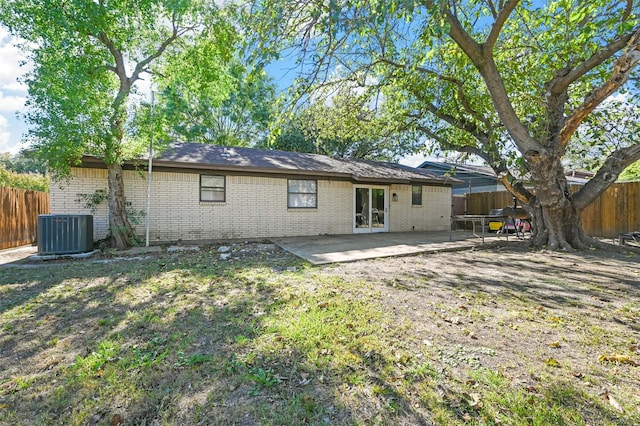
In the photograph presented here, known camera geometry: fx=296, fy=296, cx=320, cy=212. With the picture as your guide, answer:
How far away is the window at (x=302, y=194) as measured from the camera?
1148cm

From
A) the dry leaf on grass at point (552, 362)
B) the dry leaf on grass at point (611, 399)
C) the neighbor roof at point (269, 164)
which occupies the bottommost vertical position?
the dry leaf on grass at point (611, 399)

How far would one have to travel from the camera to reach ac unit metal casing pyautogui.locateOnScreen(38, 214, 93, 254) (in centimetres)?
712

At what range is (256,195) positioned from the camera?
10891mm

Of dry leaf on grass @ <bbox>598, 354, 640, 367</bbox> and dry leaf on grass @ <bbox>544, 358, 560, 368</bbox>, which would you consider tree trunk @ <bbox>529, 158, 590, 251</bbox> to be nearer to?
dry leaf on grass @ <bbox>598, 354, 640, 367</bbox>

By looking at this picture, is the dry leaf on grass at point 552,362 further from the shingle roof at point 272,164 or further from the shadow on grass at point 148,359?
the shingle roof at point 272,164

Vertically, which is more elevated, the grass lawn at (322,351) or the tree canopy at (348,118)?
the tree canopy at (348,118)

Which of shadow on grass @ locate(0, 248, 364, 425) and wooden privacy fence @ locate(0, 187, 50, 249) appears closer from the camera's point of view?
shadow on grass @ locate(0, 248, 364, 425)

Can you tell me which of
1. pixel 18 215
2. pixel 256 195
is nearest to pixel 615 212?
pixel 256 195

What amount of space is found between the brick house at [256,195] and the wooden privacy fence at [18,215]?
1675 mm

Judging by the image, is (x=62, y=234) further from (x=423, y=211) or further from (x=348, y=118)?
(x=423, y=211)

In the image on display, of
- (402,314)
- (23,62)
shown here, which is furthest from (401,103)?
(23,62)

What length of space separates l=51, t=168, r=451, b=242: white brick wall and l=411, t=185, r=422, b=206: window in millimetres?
604

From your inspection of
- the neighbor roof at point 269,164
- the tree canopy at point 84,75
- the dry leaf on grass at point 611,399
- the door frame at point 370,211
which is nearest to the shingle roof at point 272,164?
the neighbor roof at point 269,164

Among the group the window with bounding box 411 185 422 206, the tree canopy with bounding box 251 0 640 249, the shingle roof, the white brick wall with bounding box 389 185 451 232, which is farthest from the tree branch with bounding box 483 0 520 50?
the window with bounding box 411 185 422 206
